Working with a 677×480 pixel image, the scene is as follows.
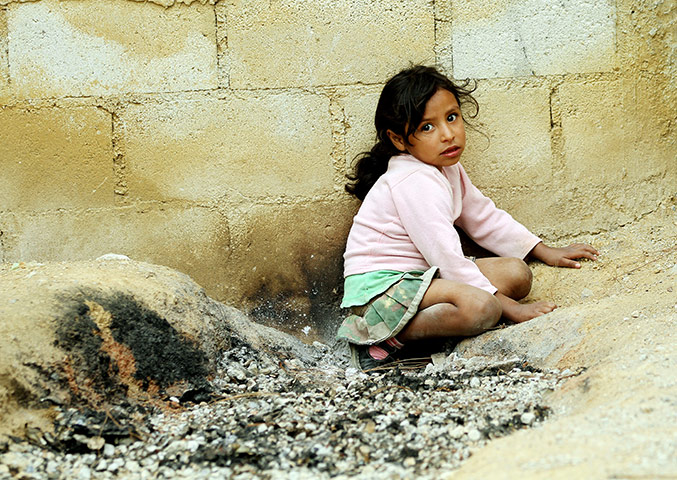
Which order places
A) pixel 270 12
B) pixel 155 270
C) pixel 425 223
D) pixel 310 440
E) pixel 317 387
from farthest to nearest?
pixel 270 12
pixel 425 223
pixel 155 270
pixel 317 387
pixel 310 440

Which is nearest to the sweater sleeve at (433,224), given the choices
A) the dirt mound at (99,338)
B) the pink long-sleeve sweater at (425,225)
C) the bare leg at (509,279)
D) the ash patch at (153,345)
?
the pink long-sleeve sweater at (425,225)

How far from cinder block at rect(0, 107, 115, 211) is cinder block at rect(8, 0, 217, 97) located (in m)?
0.12

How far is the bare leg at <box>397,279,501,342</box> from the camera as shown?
300 centimetres

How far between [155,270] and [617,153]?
2.20m

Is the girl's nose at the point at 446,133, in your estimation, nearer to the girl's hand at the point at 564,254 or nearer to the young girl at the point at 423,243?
the young girl at the point at 423,243

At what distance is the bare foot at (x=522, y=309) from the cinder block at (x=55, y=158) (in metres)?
1.88

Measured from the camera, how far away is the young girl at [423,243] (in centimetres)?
307

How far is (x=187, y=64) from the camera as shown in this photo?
3467 mm

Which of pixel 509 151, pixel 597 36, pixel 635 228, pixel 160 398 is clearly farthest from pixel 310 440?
pixel 597 36

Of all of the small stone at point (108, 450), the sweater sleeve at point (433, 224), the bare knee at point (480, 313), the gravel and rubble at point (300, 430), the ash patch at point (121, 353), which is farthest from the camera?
the sweater sleeve at point (433, 224)

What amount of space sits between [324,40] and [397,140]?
23.4 inches

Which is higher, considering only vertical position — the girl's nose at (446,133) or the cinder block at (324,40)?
the cinder block at (324,40)

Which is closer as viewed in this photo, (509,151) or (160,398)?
(160,398)

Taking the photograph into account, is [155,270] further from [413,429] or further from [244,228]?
[413,429]
